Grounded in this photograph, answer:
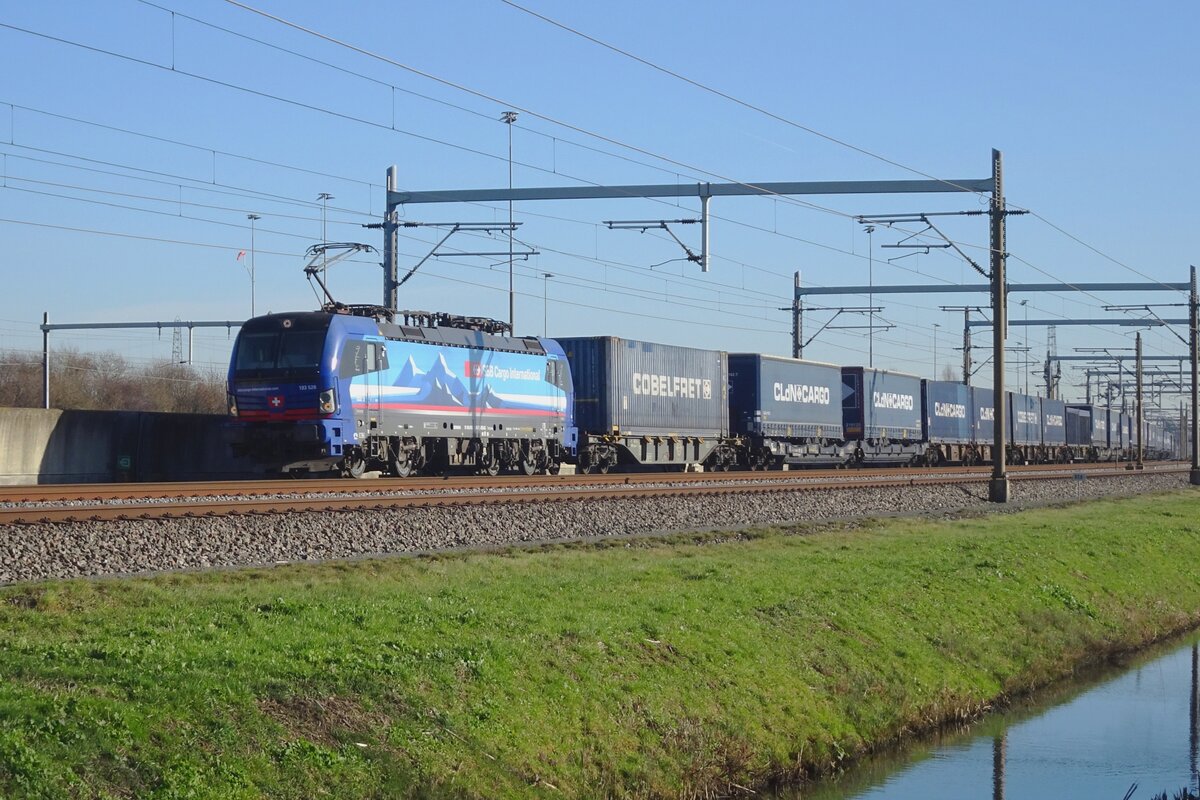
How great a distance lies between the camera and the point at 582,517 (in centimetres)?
2331

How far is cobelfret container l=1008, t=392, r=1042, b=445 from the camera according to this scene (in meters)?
70.2

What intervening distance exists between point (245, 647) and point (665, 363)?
34491 millimetres

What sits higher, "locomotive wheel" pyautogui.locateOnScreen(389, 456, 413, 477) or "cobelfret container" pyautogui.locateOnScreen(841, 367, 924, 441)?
"cobelfret container" pyautogui.locateOnScreen(841, 367, 924, 441)

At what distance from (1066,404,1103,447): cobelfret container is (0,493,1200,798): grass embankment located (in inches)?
2722

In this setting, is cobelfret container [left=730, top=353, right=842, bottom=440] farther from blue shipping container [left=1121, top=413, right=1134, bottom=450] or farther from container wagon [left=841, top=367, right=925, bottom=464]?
blue shipping container [left=1121, top=413, right=1134, bottom=450]

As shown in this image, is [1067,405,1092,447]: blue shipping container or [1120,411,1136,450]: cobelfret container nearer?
[1067,405,1092,447]: blue shipping container

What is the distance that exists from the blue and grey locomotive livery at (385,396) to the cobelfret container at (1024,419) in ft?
126

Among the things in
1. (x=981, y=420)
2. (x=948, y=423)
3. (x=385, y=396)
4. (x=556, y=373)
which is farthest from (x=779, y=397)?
(x=981, y=420)

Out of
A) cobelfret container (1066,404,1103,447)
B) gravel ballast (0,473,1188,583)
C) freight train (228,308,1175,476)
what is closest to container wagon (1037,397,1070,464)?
cobelfret container (1066,404,1103,447)

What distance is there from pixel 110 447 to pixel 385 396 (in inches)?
242

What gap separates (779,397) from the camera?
50406 millimetres

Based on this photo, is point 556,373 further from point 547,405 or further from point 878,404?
point 878,404

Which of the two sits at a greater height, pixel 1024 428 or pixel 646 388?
pixel 646 388

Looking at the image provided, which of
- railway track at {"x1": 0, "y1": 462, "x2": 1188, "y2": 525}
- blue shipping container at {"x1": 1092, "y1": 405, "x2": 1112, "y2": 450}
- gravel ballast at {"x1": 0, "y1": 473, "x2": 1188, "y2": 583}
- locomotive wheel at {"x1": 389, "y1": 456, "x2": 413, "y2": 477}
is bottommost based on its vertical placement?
gravel ballast at {"x1": 0, "y1": 473, "x2": 1188, "y2": 583}
